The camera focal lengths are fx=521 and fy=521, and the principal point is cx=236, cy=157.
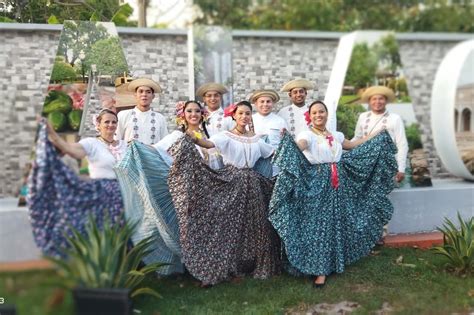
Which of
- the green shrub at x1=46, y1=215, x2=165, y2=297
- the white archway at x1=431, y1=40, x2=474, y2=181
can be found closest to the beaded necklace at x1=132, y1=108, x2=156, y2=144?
the green shrub at x1=46, y1=215, x2=165, y2=297

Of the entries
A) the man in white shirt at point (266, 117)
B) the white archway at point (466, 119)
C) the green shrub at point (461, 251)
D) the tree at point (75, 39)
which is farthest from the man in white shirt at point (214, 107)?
the white archway at point (466, 119)

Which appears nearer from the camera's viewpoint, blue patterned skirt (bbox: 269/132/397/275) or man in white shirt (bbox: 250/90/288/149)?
blue patterned skirt (bbox: 269/132/397/275)

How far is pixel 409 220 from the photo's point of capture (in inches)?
258

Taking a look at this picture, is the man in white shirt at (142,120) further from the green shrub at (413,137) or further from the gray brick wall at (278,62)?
the green shrub at (413,137)

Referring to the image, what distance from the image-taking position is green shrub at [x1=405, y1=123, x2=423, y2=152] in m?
6.95

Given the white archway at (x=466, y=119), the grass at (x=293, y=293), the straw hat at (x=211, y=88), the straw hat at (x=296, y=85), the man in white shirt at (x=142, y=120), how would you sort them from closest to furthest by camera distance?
1. the grass at (x=293, y=293)
2. the man in white shirt at (x=142, y=120)
3. the straw hat at (x=211, y=88)
4. the straw hat at (x=296, y=85)
5. the white archway at (x=466, y=119)

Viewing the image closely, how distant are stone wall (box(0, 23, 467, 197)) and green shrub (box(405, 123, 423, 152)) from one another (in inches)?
18.6

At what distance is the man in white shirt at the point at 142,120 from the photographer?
541 cm

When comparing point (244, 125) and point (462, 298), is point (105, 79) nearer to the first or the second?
point (244, 125)

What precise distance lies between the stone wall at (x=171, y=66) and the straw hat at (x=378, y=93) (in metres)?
0.56

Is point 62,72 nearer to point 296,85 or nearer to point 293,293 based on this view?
point 296,85

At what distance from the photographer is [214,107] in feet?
19.6

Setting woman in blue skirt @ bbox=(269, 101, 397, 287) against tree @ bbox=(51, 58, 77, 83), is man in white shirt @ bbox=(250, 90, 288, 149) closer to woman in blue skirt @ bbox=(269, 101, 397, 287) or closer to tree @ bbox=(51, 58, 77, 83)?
woman in blue skirt @ bbox=(269, 101, 397, 287)

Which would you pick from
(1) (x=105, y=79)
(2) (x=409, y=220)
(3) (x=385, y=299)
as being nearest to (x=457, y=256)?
(3) (x=385, y=299)
